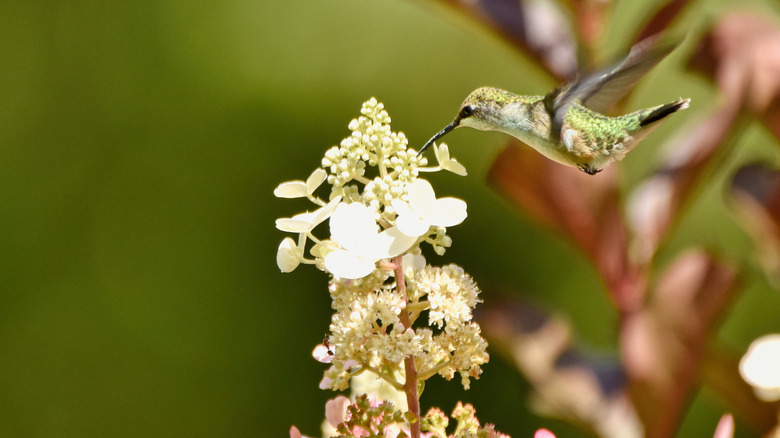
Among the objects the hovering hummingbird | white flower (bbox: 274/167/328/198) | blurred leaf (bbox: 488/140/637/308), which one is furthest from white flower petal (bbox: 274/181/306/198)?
blurred leaf (bbox: 488/140/637/308)

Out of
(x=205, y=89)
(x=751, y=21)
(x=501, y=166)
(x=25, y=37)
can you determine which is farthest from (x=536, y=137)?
(x=25, y=37)

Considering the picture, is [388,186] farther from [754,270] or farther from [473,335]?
[754,270]

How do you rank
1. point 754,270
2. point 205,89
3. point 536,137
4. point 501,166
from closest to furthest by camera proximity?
point 536,137, point 501,166, point 754,270, point 205,89

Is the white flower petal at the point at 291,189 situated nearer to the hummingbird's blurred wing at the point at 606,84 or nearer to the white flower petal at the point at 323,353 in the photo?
the white flower petal at the point at 323,353

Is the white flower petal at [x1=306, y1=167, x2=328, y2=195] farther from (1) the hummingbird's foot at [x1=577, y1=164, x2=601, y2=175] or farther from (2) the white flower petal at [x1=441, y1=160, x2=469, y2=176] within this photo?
(1) the hummingbird's foot at [x1=577, y1=164, x2=601, y2=175]

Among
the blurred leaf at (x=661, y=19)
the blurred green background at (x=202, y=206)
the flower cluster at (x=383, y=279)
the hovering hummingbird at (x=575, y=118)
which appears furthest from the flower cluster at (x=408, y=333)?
the blurred green background at (x=202, y=206)
